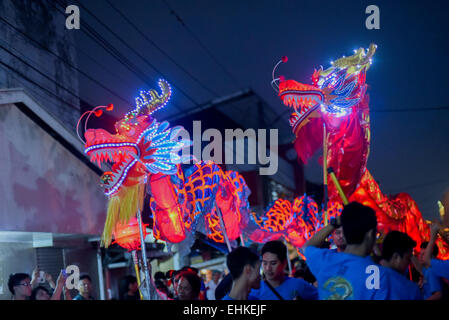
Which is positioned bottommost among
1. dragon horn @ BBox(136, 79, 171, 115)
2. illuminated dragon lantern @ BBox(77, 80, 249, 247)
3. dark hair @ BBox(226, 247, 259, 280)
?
dark hair @ BBox(226, 247, 259, 280)

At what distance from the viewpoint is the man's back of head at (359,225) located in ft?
8.45

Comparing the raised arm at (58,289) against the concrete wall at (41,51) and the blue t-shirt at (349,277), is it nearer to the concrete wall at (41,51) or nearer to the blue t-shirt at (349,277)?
the blue t-shirt at (349,277)

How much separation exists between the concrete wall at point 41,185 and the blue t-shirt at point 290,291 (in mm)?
5046

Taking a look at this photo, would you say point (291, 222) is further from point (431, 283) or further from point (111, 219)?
point (431, 283)

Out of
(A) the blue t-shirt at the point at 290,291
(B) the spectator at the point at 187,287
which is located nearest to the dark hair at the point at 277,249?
(A) the blue t-shirt at the point at 290,291

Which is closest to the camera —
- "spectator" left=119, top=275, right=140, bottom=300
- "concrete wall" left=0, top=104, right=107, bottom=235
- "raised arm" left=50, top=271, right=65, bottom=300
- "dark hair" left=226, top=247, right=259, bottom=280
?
→ "dark hair" left=226, top=247, right=259, bottom=280

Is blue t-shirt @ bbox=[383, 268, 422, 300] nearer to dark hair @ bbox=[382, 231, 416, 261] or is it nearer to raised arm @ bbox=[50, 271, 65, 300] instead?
dark hair @ bbox=[382, 231, 416, 261]

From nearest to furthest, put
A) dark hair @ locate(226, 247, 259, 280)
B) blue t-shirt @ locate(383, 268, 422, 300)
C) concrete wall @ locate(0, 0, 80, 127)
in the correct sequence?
blue t-shirt @ locate(383, 268, 422, 300) → dark hair @ locate(226, 247, 259, 280) → concrete wall @ locate(0, 0, 80, 127)

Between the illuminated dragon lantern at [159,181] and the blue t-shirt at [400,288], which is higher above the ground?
the illuminated dragon lantern at [159,181]

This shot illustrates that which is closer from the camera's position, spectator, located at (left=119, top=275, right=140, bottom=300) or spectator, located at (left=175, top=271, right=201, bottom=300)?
spectator, located at (left=175, top=271, right=201, bottom=300)

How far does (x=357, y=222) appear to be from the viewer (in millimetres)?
2572

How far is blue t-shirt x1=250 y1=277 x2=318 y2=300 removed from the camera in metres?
3.49

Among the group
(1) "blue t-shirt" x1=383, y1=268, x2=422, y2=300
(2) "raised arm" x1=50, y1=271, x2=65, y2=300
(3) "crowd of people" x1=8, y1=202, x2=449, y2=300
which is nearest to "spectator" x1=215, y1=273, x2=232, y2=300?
(3) "crowd of people" x1=8, y1=202, x2=449, y2=300

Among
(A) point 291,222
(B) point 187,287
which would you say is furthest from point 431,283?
(A) point 291,222
